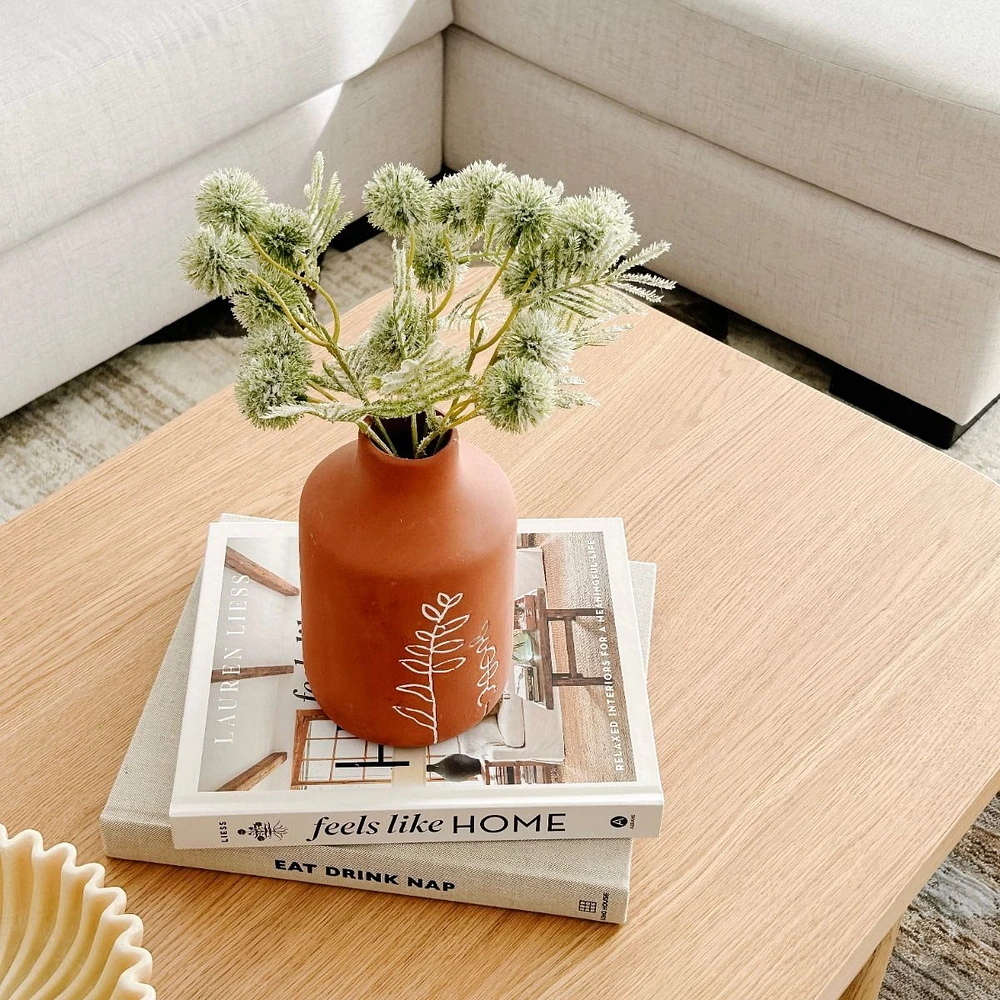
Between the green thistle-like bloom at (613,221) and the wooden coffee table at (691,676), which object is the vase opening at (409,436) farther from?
the wooden coffee table at (691,676)

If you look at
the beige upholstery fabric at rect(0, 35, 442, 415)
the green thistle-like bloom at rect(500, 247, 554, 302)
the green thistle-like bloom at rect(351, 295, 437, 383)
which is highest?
the green thistle-like bloom at rect(500, 247, 554, 302)

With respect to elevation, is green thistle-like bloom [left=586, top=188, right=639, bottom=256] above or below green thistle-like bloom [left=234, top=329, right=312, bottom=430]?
above

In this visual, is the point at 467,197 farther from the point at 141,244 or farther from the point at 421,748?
the point at 141,244

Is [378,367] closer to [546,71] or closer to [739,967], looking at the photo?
[739,967]

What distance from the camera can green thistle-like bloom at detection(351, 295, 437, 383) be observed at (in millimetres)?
571

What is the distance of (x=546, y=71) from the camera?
1759 mm

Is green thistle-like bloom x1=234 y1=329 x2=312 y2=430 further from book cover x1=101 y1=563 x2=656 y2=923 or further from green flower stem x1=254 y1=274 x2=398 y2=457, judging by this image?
book cover x1=101 y1=563 x2=656 y2=923

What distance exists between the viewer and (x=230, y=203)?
0.55 m

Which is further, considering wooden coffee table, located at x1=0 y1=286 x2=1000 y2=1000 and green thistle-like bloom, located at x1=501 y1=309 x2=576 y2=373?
wooden coffee table, located at x1=0 y1=286 x2=1000 y2=1000

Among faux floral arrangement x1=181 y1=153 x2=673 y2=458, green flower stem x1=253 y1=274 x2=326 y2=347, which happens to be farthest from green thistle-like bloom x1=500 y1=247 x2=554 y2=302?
green flower stem x1=253 y1=274 x2=326 y2=347

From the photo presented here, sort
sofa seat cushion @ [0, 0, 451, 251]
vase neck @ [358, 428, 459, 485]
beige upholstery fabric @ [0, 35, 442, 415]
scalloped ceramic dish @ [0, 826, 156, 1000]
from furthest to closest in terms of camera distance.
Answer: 1. beige upholstery fabric @ [0, 35, 442, 415]
2. sofa seat cushion @ [0, 0, 451, 251]
3. vase neck @ [358, 428, 459, 485]
4. scalloped ceramic dish @ [0, 826, 156, 1000]

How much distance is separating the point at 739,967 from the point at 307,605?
304 mm

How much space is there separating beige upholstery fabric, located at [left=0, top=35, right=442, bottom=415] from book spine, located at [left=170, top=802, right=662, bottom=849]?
3.20 ft

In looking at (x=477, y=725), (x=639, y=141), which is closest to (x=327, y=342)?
(x=477, y=725)
